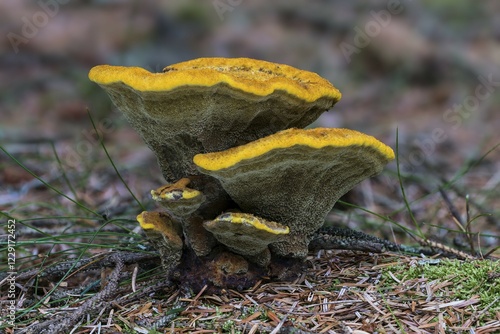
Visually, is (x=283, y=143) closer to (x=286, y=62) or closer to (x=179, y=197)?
(x=179, y=197)

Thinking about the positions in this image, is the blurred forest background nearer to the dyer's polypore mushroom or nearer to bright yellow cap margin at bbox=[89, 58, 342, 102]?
the dyer's polypore mushroom

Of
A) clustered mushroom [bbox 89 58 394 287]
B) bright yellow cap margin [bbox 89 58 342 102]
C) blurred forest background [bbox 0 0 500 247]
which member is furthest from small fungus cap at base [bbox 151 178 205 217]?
blurred forest background [bbox 0 0 500 247]

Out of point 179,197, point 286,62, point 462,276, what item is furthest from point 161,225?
point 286,62

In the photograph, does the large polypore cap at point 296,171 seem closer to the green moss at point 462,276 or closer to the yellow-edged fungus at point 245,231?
the yellow-edged fungus at point 245,231

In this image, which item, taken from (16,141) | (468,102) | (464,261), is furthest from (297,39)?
(464,261)

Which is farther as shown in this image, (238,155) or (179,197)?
(179,197)

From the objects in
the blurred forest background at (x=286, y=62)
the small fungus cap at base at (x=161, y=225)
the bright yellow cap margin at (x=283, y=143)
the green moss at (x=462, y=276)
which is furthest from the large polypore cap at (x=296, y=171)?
the blurred forest background at (x=286, y=62)
